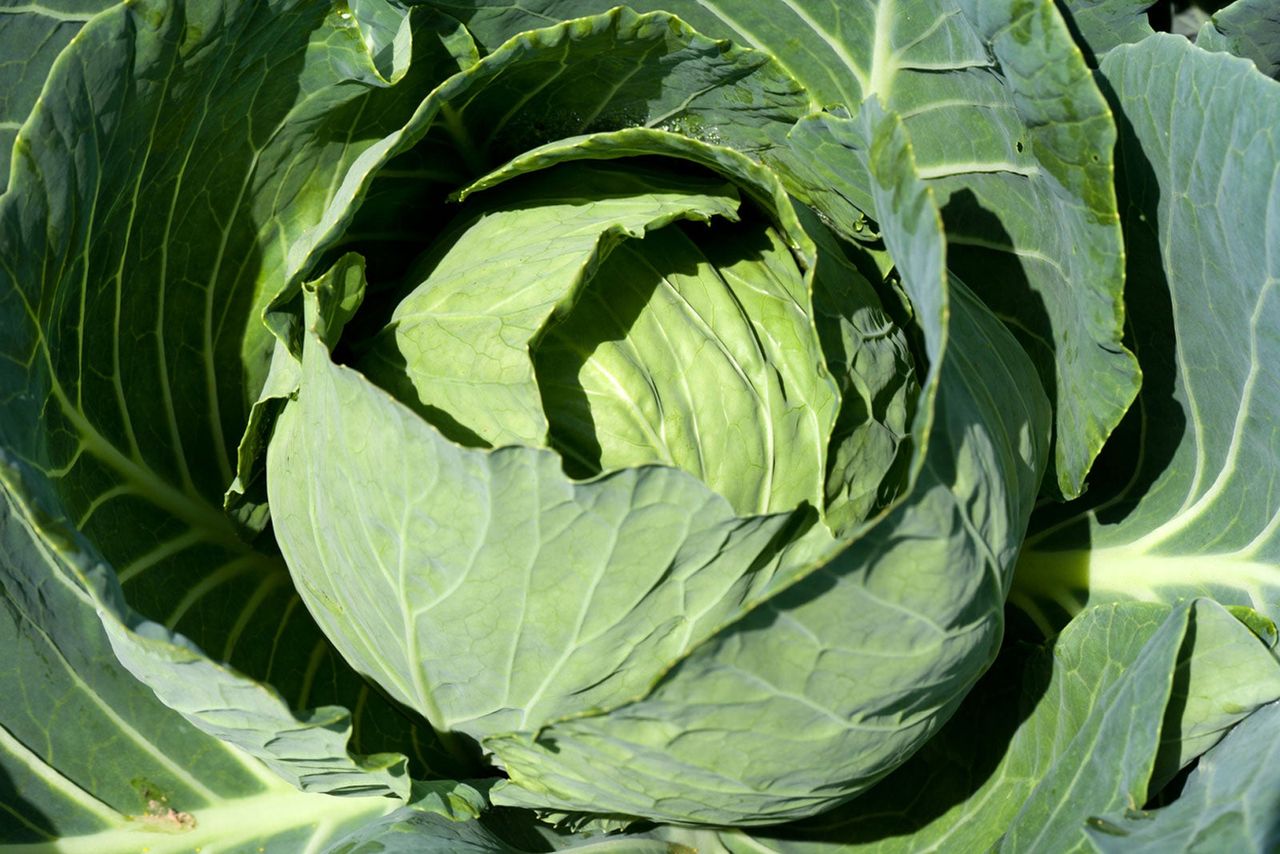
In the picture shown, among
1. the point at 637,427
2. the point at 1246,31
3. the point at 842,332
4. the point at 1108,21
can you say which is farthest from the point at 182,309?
the point at 1246,31

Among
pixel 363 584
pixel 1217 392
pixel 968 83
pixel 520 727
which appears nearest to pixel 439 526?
pixel 363 584

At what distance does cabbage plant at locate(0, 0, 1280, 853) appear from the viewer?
173 cm

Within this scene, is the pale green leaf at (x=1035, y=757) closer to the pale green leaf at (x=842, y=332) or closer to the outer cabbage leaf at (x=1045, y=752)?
the outer cabbage leaf at (x=1045, y=752)

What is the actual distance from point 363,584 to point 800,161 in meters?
1.09

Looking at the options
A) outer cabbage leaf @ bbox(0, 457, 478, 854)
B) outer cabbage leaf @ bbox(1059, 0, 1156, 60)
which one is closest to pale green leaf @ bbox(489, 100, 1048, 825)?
outer cabbage leaf @ bbox(0, 457, 478, 854)

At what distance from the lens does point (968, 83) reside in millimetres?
2223

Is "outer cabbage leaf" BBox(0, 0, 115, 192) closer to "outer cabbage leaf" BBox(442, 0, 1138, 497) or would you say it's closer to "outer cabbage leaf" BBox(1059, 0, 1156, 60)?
"outer cabbage leaf" BBox(442, 0, 1138, 497)

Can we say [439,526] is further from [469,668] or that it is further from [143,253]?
[143,253]

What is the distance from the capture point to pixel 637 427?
1.91 metres

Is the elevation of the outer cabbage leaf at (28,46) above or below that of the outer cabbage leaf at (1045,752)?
above

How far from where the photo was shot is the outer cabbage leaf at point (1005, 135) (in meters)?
1.90

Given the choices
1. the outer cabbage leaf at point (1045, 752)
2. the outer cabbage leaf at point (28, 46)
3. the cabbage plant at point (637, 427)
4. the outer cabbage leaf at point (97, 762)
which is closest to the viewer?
the cabbage plant at point (637, 427)

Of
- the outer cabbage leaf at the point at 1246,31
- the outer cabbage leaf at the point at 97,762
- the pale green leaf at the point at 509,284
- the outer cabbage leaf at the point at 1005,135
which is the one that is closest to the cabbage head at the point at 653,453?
the pale green leaf at the point at 509,284

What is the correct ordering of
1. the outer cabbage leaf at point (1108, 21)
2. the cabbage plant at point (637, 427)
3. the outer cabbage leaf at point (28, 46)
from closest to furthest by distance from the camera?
the cabbage plant at point (637, 427), the outer cabbage leaf at point (28, 46), the outer cabbage leaf at point (1108, 21)
